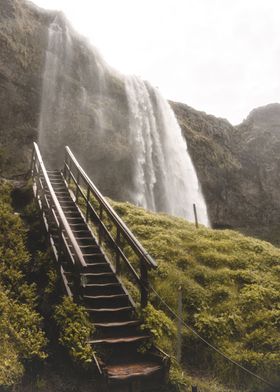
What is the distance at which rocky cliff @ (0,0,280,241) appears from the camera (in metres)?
24.9

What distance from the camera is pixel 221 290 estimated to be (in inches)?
394

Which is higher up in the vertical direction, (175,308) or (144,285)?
(144,285)

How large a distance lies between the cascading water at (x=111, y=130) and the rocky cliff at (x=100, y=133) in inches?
3.2

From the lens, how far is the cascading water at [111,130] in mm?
26672

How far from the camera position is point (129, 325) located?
7312mm

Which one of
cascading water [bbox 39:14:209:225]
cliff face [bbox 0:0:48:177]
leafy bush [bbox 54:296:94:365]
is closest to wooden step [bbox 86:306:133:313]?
leafy bush [bbox 54:296:94:365]

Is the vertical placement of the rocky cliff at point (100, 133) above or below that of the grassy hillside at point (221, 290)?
above

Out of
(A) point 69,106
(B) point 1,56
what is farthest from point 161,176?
(B) point 1,56

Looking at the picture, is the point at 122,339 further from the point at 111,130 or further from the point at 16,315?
the point at 111,130

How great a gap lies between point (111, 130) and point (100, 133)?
0.95 metres

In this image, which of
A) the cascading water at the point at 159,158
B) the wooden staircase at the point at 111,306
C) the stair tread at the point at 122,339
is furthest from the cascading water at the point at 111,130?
the stair tread at the point at 122,339

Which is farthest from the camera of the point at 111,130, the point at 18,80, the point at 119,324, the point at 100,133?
the point at 111,130

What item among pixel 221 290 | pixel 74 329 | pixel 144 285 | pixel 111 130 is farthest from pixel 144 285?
pixel 111 130

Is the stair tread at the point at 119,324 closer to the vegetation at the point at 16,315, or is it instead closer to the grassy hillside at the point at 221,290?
the grassy hillside at the point at 221,290
